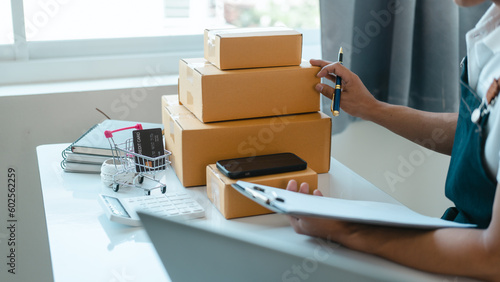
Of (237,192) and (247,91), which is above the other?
(247,91)

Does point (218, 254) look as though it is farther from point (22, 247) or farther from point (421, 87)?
point (421, 87)

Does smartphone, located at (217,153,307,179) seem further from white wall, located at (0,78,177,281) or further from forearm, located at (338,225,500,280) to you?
white wall, located at (0,78,177,281)

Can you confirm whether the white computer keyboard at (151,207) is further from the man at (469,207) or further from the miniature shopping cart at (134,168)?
the man at (469,207)

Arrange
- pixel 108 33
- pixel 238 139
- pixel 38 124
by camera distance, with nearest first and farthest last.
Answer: pixel 238 139 → pixel 38 124 → pixel 108 33

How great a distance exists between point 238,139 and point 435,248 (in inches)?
20.2

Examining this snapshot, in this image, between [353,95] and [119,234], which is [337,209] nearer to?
[119,234]

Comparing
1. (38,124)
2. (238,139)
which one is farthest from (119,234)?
(38,124)

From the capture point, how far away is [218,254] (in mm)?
618

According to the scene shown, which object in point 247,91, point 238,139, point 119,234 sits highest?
point 247,91

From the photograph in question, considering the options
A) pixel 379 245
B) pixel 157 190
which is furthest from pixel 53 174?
pixel 379 245

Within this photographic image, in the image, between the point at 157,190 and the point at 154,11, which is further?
the point at 154,11

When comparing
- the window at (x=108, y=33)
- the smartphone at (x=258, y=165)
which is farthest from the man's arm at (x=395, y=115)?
the window at (x=108, y=33)

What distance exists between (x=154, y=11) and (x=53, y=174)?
0.95 m

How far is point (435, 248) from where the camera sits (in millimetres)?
842
